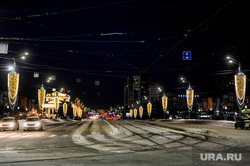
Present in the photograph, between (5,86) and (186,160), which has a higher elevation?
(5,86)

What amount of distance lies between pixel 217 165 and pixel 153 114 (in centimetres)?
14221

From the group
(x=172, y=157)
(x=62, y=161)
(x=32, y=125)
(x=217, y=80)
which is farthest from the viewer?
(x=217, y=80)

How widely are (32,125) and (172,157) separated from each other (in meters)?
23.7

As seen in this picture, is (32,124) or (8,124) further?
(8,124)

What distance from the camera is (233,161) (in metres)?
11.0

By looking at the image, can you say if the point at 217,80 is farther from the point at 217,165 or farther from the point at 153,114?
the point at 217,165

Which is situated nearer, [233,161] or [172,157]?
[233,161]

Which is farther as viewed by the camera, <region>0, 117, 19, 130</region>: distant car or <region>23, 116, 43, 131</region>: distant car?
<region>0, 117, 19, 130</region>: distant car

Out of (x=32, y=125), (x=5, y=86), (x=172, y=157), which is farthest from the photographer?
(x=5, y=86)

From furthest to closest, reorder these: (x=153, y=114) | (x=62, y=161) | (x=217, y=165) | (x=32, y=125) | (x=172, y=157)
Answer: (x=153, y=114), (x=32, y=125), (x=172, y=157), (x=62, y=161), (x=217, y=165)

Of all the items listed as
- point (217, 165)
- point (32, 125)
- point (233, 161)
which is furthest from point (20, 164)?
point (32, 125)

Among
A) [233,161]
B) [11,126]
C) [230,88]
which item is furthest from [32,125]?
[230,88]

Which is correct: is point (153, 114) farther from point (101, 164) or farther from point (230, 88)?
point (101, 164)

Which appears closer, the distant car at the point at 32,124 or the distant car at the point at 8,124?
the distant car at the point at 32,124
